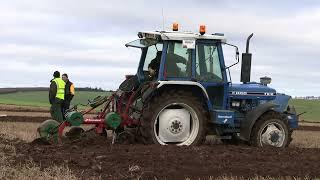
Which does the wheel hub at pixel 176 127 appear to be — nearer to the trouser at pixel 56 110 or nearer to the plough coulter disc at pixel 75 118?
the plough coulter disc at pixel 75 118

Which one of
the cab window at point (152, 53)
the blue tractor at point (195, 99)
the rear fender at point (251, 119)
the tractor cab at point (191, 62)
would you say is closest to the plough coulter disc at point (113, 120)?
the blue tractor at point (195, 99)

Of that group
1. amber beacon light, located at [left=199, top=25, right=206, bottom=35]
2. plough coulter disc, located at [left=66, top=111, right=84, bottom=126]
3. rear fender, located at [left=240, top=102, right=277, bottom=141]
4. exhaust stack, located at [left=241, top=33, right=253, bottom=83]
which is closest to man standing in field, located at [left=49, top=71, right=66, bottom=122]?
plough coulter disc, located at [left=66, top=111, right=84, bottom=126]

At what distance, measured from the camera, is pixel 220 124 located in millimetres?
11359

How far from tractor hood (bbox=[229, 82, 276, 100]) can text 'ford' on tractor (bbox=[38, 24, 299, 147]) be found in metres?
0.02

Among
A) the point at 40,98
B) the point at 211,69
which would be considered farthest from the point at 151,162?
the point at 40,98

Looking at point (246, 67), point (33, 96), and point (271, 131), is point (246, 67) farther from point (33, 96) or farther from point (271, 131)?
point (33, 96)

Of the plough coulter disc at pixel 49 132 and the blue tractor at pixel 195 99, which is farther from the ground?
the blue tractor at pixel 195 99

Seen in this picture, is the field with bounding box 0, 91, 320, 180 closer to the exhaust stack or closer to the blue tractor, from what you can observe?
the blue tractor

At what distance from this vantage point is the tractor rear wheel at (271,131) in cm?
1154

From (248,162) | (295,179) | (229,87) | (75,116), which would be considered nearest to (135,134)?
(75,116)

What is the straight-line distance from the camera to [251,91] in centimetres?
1214

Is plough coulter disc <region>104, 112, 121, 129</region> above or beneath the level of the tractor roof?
beneath

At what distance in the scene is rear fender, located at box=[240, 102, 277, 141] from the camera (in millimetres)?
11398

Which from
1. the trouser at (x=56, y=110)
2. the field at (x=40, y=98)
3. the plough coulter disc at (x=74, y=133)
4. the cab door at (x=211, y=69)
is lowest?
the field at (x=40, y=98)
